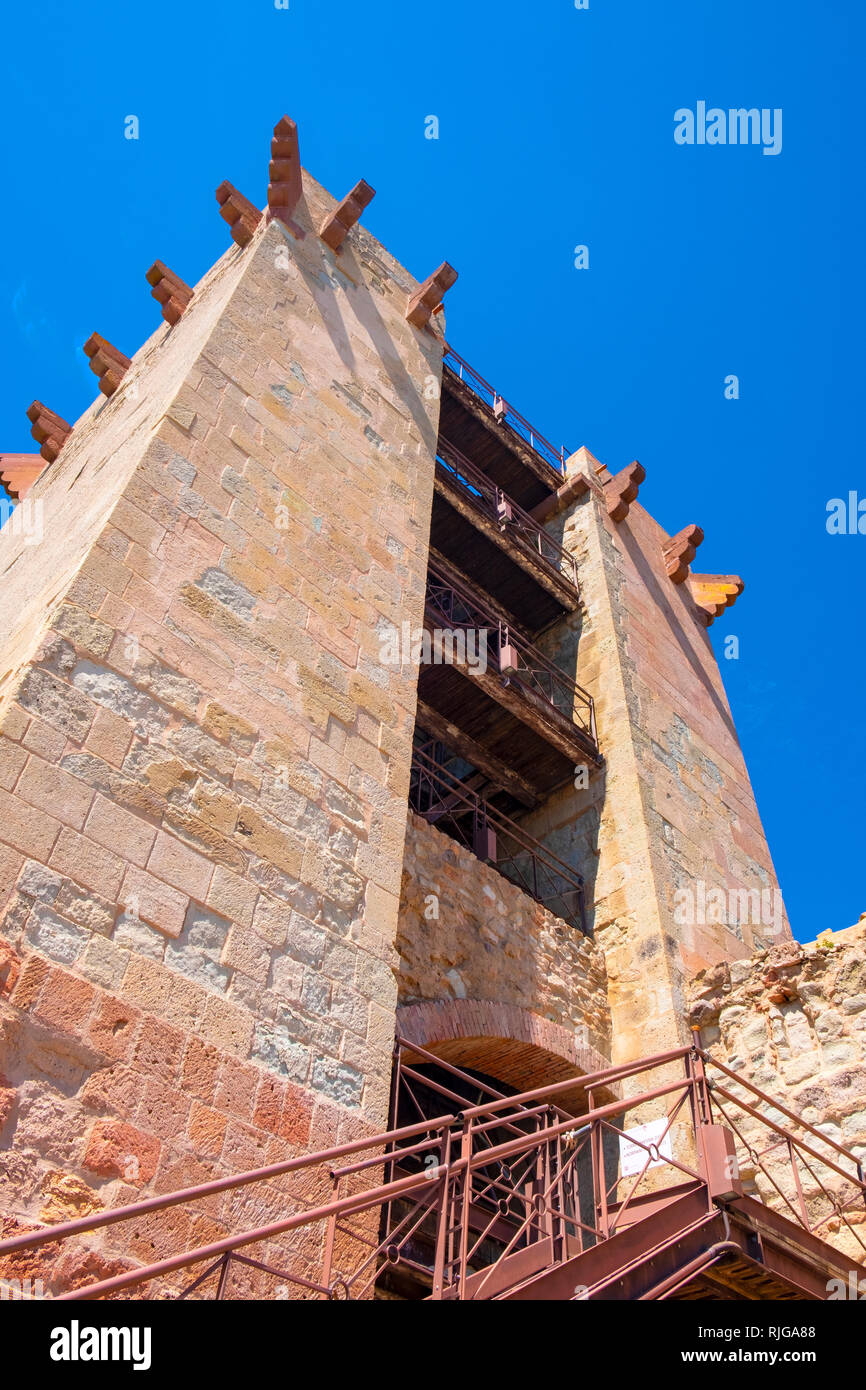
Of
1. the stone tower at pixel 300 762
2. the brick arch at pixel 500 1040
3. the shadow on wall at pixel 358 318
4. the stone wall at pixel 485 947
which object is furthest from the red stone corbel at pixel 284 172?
the brick arch at pixel 500 1040

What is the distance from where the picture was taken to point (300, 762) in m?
6.57

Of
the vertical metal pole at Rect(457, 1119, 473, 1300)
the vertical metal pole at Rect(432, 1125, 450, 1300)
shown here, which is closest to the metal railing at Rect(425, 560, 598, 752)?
the vertical metal pole at Rect(457, 1119, 473, 1300)

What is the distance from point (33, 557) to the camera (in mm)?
8500

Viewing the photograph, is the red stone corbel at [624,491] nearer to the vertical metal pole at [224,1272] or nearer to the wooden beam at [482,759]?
the wooden beam at [482,759]

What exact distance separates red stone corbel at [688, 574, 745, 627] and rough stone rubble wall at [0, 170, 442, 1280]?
25.5ft

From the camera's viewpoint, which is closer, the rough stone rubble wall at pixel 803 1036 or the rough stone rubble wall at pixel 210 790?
the rough stone rubble wall at pixel 210 790

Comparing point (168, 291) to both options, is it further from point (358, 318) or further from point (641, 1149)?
point (641, 1149)

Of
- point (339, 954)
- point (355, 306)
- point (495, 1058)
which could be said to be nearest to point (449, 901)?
point (495, 1058)

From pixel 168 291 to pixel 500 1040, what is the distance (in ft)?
24.2

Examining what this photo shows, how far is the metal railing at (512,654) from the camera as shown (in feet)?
36.8

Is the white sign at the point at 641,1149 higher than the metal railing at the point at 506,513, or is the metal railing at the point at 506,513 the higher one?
the metal railing at the point at 506,513

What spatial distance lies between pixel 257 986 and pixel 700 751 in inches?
325

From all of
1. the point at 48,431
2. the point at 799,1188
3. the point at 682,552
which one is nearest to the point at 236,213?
the point at 48,431

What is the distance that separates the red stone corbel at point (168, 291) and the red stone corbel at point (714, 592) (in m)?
8.31
